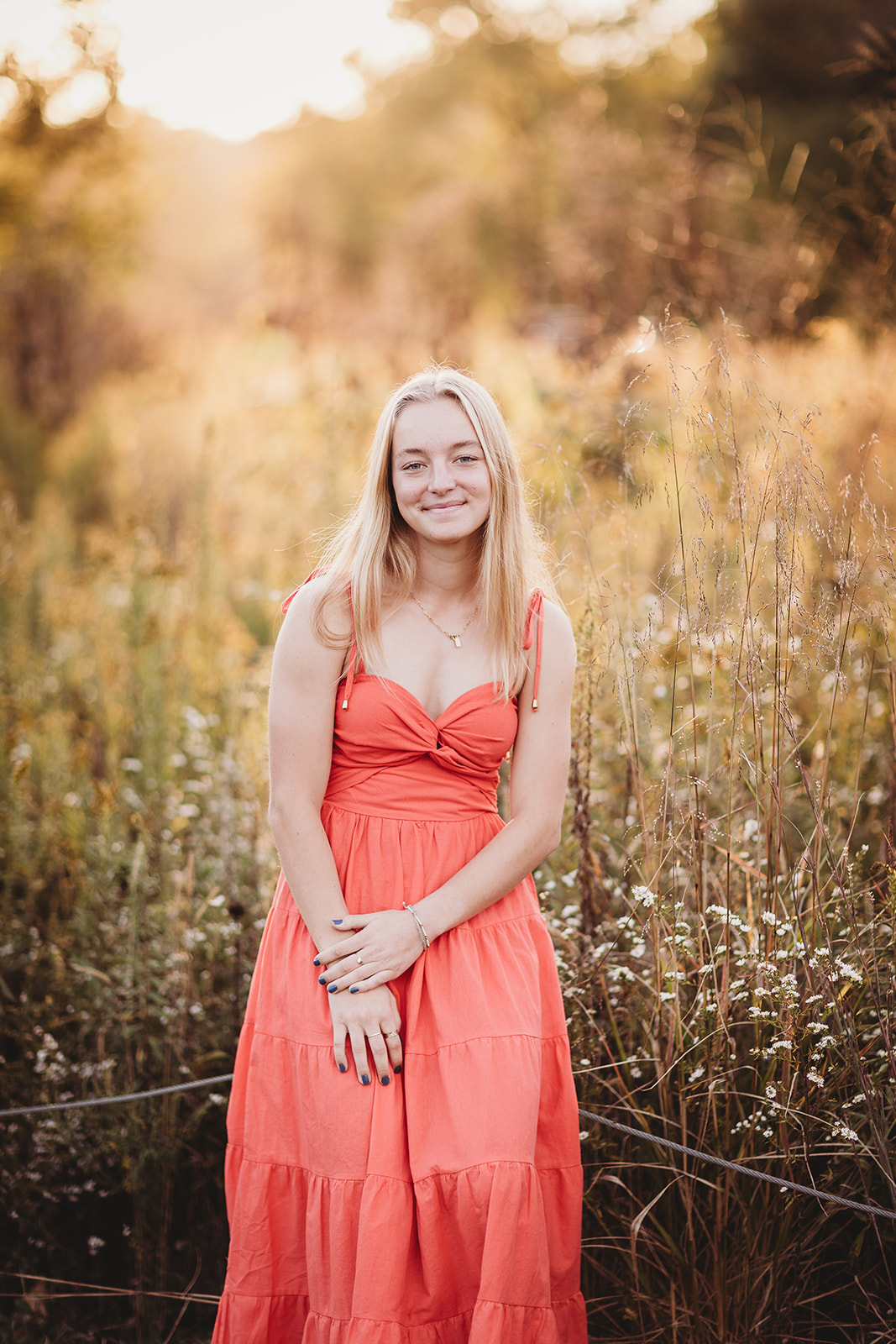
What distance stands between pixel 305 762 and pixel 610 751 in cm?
132

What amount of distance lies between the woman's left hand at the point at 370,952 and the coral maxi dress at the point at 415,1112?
6 cm

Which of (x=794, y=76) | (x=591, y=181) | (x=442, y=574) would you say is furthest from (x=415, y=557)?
(x=794, y=76)

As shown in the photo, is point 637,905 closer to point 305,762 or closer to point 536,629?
point 536,629

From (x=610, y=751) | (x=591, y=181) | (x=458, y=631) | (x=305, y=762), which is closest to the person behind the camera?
(x=305, y=762)

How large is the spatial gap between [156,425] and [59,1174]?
5685 mm

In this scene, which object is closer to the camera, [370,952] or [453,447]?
[370,952]

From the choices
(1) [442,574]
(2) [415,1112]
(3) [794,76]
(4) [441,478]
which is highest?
(3) [794,76]

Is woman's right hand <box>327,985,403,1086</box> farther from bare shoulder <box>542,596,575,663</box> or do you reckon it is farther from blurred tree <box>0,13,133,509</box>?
blurred tree <box>0,13,133,509</box>

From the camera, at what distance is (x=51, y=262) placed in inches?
387

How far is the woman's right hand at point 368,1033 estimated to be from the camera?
1.57 meters

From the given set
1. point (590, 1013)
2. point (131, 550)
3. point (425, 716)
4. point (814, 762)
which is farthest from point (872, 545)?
point (131, 550)

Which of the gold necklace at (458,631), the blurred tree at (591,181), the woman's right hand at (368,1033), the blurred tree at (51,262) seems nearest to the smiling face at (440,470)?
the gold necklace at (458,631)

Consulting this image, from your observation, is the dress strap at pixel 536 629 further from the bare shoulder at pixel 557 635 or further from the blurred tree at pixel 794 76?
the blurred tree at pixel 794 76

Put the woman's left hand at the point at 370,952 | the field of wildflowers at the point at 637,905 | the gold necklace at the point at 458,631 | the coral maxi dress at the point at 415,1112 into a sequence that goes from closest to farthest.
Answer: the coral maxi dress at the point at 415,1112 → the woman's left hand at the point at 370,952 → the field of wildflowers at the point at 637,905 → the gold necklace at the point at 458,631
